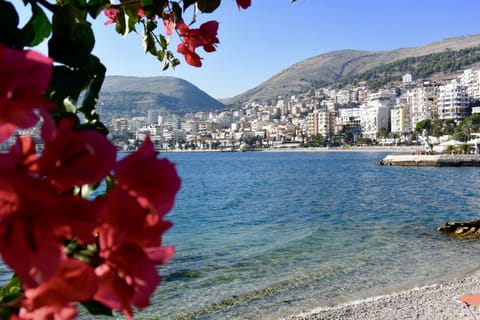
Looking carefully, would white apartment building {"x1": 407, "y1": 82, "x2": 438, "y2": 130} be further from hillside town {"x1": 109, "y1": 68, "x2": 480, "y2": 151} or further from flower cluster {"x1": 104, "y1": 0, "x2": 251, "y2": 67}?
flower cluster {"x1": 104, "y1": 0, "x2": 251, "y2": 67}

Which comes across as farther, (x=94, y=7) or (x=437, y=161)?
(x=437, y=161)

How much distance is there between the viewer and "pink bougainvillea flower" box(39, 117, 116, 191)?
274 mm

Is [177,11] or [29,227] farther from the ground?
[177,11]

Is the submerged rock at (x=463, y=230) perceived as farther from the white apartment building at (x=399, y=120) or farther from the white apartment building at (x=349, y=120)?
the white apartment building at (x=349, y=120)

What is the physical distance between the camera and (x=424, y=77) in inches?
5650

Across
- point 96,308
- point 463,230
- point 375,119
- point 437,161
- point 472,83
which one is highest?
point 472,83

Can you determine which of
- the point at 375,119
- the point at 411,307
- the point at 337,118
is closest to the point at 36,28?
the point at 411,307

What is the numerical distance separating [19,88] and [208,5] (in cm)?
61

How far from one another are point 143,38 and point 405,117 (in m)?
103

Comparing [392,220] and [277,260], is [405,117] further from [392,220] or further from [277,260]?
[277,260]

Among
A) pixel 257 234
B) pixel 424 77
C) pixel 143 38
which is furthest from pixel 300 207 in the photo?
pixel 424 77

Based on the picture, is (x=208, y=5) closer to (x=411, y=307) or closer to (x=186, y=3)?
(x=186, y=3)

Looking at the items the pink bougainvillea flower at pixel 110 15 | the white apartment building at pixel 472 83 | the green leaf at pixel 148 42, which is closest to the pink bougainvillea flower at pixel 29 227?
the pink bougainvillea flower at pixel 110 15

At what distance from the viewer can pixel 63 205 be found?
28 centimetres
